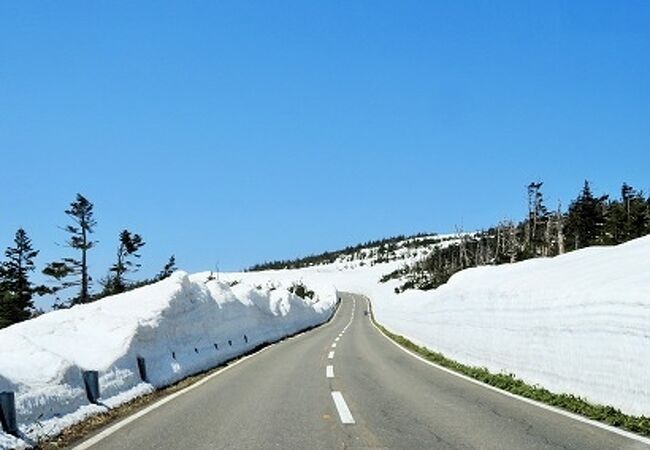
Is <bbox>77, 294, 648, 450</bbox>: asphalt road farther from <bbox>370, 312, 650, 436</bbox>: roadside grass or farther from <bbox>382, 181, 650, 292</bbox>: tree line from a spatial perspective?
<bbox>382, 181, 650, 292</bbox>: tree line

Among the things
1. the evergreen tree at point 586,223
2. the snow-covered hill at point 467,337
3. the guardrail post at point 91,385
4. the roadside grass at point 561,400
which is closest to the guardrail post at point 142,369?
the snow-covered hill at point 467,337

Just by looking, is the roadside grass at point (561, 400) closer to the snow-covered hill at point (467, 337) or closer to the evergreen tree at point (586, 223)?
the snow-covered hill at point (467, 337)

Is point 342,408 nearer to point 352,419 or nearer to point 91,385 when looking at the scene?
point 352,419

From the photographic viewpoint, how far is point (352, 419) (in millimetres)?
8820

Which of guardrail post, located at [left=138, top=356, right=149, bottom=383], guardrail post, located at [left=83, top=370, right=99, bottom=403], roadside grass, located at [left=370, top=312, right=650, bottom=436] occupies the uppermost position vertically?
guardrail post, located at [left=83, top=370, right=99, bottom=403]

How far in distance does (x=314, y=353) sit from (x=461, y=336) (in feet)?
22.3

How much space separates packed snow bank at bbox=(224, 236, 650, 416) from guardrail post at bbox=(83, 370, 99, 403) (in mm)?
7746

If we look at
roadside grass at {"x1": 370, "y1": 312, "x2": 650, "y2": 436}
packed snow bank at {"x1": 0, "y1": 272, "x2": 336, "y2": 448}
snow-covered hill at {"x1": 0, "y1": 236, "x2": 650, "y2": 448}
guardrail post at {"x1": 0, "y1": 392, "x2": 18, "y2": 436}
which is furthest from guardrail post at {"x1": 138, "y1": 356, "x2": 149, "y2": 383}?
roadside grass at {"x1": 370, "y1": 312, "x2": 650, "y2": 436}

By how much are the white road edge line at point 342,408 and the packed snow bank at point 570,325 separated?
384 centimetres

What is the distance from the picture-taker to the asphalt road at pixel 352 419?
23.6 feet

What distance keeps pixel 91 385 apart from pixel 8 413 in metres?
2.51

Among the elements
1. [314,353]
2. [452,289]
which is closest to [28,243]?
[314,353]

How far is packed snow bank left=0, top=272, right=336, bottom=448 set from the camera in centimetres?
812

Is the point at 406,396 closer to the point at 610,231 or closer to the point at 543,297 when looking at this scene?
the point at 543,297
